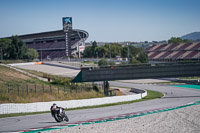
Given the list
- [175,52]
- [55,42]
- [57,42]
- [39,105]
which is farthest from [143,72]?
[55,42]

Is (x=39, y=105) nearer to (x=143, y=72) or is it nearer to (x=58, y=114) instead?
(x=58, y=114)

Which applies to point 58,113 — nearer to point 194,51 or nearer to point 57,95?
point 57,95

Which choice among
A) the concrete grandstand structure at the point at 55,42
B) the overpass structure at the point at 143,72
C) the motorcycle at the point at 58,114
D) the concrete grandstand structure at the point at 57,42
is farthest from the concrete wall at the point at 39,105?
the concrete grandstand structure at the point at 55,42

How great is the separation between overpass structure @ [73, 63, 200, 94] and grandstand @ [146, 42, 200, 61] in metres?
56.8

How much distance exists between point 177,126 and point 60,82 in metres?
29.7

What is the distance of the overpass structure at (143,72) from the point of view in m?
41.2

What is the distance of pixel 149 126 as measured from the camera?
18.5 metres

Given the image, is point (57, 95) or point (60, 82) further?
point (60, 82)

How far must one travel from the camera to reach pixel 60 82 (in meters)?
45.6

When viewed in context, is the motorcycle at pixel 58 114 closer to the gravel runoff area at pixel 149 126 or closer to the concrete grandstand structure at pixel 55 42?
the gravel runoff area at pixel 149 126

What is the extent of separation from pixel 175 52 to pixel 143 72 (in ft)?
231

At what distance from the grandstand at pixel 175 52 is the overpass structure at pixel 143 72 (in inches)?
2237

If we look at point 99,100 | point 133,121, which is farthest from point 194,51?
point 133,121

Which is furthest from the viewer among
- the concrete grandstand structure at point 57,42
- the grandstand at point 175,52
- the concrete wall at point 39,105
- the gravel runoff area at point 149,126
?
the concrete grandstand structure at point 57,42
